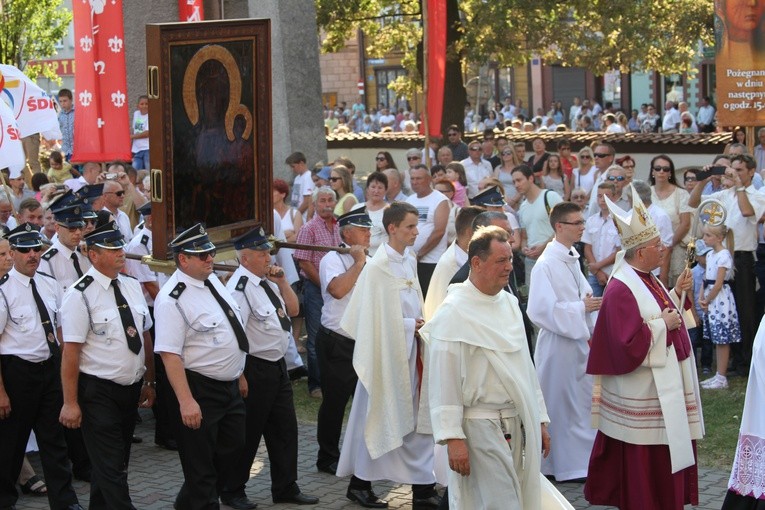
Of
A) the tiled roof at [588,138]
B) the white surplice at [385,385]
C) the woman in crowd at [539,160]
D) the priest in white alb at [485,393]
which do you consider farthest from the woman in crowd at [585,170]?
the priest in white alb at [485,393]

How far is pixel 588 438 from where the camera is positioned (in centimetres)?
871

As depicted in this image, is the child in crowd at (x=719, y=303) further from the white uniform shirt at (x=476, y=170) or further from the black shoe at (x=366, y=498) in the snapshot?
the white uniform shirt at (x=476, y=170)

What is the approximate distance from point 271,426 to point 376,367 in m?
0.87

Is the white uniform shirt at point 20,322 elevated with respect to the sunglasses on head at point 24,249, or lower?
lower

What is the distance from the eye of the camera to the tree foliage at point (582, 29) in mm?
22469

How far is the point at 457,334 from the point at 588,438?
2.83m

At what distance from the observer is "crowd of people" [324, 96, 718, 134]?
1092 inches

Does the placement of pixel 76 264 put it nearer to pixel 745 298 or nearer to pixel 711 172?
pixel 745 298

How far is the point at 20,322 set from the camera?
8.18 meters

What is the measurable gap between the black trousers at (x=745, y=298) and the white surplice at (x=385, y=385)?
4.53 metres

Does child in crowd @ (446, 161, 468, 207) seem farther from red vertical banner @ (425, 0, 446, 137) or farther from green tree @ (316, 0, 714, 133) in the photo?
green tree @ (316, 0, 714, 133)

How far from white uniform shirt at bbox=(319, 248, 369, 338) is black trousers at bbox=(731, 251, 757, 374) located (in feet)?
13.9

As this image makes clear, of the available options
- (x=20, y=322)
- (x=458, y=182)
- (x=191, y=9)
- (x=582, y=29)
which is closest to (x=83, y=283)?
(x=20, y=322)

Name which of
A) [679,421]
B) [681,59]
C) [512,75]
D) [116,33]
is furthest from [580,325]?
[512,75]
